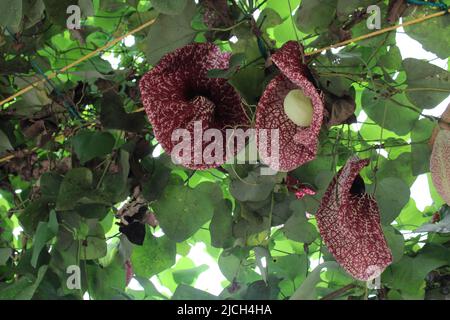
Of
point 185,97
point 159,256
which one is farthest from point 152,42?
point 159,256

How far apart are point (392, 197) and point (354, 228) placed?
0.15m

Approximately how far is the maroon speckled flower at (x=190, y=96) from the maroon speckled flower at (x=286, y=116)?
0.22 ft

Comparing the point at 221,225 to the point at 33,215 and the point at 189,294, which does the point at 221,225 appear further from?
the point at 33,215

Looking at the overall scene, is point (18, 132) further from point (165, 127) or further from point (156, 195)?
point (165, 127)

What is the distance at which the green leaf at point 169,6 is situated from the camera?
0.64m

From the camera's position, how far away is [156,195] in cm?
81

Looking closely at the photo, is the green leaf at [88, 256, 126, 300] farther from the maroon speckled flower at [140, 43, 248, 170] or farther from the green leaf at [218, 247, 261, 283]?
the maroon speckled flower at [140, 43, 248, 170]

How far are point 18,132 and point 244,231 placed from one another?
0.38 metres

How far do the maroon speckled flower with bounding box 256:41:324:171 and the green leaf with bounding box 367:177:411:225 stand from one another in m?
0.18

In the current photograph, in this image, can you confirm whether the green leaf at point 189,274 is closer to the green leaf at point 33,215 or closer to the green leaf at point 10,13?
the green leaf at point 33,215

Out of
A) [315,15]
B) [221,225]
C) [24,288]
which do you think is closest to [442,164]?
[315,15]

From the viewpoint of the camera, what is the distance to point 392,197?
2.52ft

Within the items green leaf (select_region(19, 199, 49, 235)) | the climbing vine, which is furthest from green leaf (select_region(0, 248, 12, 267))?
green leaf (select_region(19, 199, 49, 235))

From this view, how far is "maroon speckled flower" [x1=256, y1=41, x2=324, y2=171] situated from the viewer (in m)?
0.58
